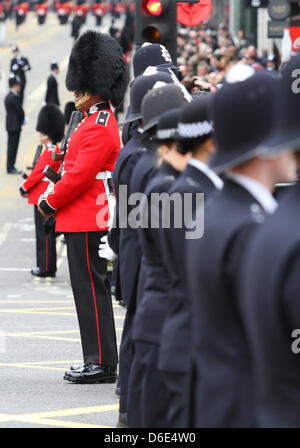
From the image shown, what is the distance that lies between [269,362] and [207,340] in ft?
1.33

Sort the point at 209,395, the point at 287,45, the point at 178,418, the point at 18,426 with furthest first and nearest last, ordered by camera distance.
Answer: the point at 287,45 → the point at 18,426 → the point at 178,418 → the point at 209,395

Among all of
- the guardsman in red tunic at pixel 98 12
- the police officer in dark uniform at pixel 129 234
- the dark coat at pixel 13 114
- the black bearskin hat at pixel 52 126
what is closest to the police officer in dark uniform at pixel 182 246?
the police officer in dark uniform at pixel 129 234

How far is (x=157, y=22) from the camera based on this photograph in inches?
400

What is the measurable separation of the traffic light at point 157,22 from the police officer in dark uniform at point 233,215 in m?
6.88

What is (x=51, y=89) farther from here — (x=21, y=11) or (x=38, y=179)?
(x=21, y=11)

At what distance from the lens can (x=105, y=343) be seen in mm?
7270

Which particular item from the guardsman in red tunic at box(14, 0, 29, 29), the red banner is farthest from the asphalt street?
the guardsman in red tunic at box(14, 0, 29, 29)

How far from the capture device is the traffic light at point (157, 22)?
10047 millimetres

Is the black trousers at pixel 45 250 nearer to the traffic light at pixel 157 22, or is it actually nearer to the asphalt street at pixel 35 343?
the asphalt street at pixel 35 343

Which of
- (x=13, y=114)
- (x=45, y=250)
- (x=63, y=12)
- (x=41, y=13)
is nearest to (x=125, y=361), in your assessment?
(x=45, y=250)

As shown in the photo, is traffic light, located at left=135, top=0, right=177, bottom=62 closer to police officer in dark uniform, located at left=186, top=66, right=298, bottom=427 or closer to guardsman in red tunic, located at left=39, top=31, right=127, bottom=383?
guardsman in red tunic, located at left=39, top=31, right=127, bottom=383

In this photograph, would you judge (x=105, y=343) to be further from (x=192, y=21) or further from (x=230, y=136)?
(x=192, y=21)

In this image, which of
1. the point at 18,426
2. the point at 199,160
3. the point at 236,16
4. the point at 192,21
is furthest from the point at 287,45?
the point at 236,16

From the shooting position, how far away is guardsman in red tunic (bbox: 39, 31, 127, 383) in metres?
7.14
